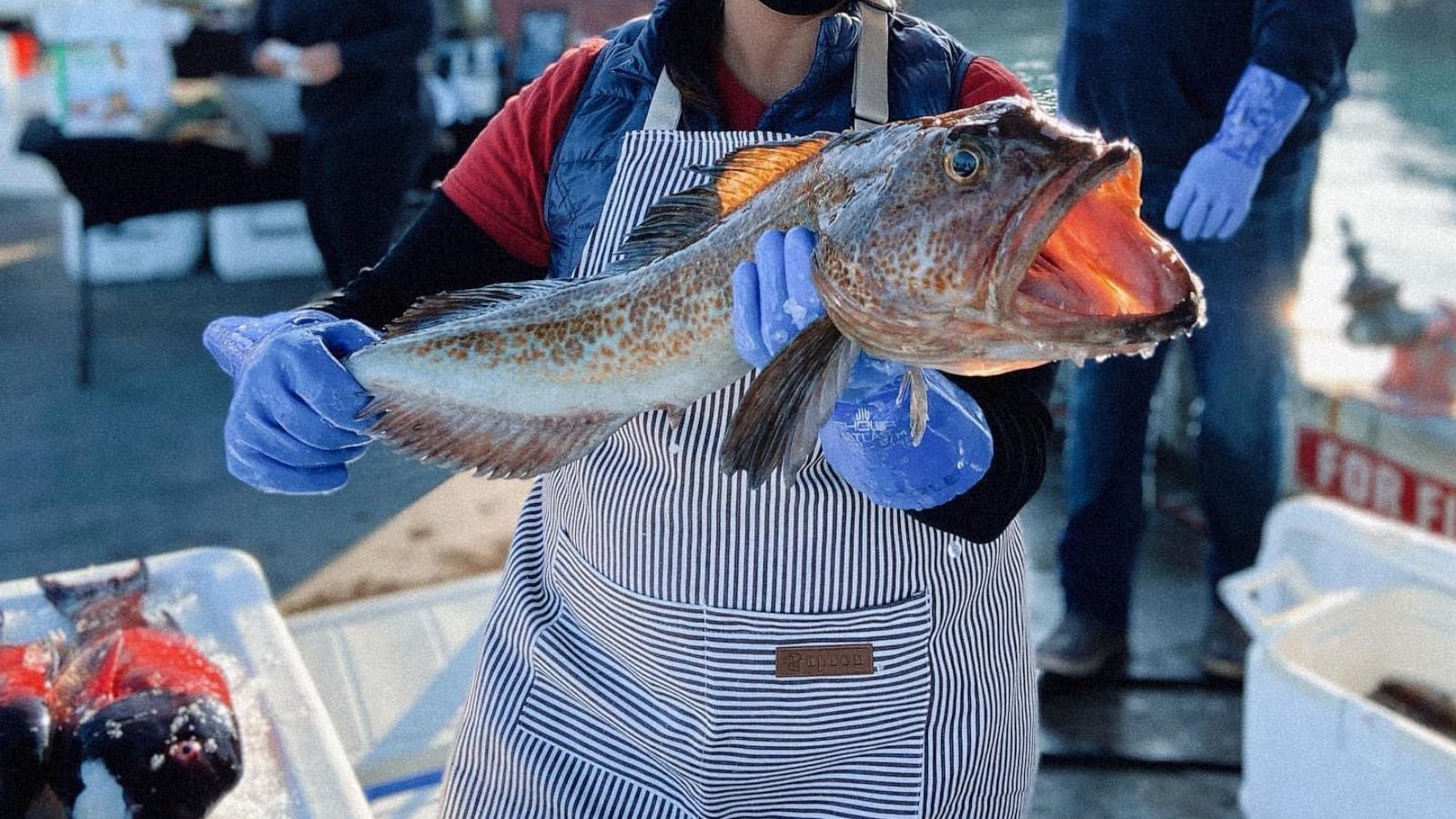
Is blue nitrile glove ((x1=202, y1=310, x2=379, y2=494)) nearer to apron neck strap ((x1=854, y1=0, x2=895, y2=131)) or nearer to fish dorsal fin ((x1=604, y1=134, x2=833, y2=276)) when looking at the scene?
fish dorsal fin ((x1=604, y1=134, x2=833, y2=276))

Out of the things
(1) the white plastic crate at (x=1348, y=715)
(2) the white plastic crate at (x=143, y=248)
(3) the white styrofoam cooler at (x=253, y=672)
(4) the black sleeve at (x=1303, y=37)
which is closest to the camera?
(3) the white styrofoam cooler at (x=253, y=672)

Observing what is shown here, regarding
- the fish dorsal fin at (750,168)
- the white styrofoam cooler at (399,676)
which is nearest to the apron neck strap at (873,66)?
the fish dorsal fin at (750,168)

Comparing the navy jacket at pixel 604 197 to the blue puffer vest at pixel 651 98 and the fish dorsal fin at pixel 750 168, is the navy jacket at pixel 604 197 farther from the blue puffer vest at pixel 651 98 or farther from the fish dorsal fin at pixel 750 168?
the fish dorsal fin at pixel 750 168

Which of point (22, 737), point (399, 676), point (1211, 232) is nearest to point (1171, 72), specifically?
point (1211, 232)

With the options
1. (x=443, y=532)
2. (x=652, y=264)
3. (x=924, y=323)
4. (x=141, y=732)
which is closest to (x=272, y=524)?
(x=443, y=532)

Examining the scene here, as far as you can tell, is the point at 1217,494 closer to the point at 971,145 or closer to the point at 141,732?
the point at 971,145

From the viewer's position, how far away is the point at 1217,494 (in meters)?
3.19

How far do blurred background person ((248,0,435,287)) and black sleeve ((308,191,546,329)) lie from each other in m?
2.93

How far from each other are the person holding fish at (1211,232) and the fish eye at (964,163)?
184 centimetres

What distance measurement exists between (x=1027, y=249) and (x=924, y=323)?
121 mm

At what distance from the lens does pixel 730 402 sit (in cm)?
154

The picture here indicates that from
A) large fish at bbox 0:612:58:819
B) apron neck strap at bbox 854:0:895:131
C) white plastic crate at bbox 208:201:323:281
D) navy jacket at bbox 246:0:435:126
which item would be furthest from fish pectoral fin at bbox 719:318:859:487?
white plastic crate at bbox 208:201:323:281

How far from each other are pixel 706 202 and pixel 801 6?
296mm

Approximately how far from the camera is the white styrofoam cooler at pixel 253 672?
158 centimetres
